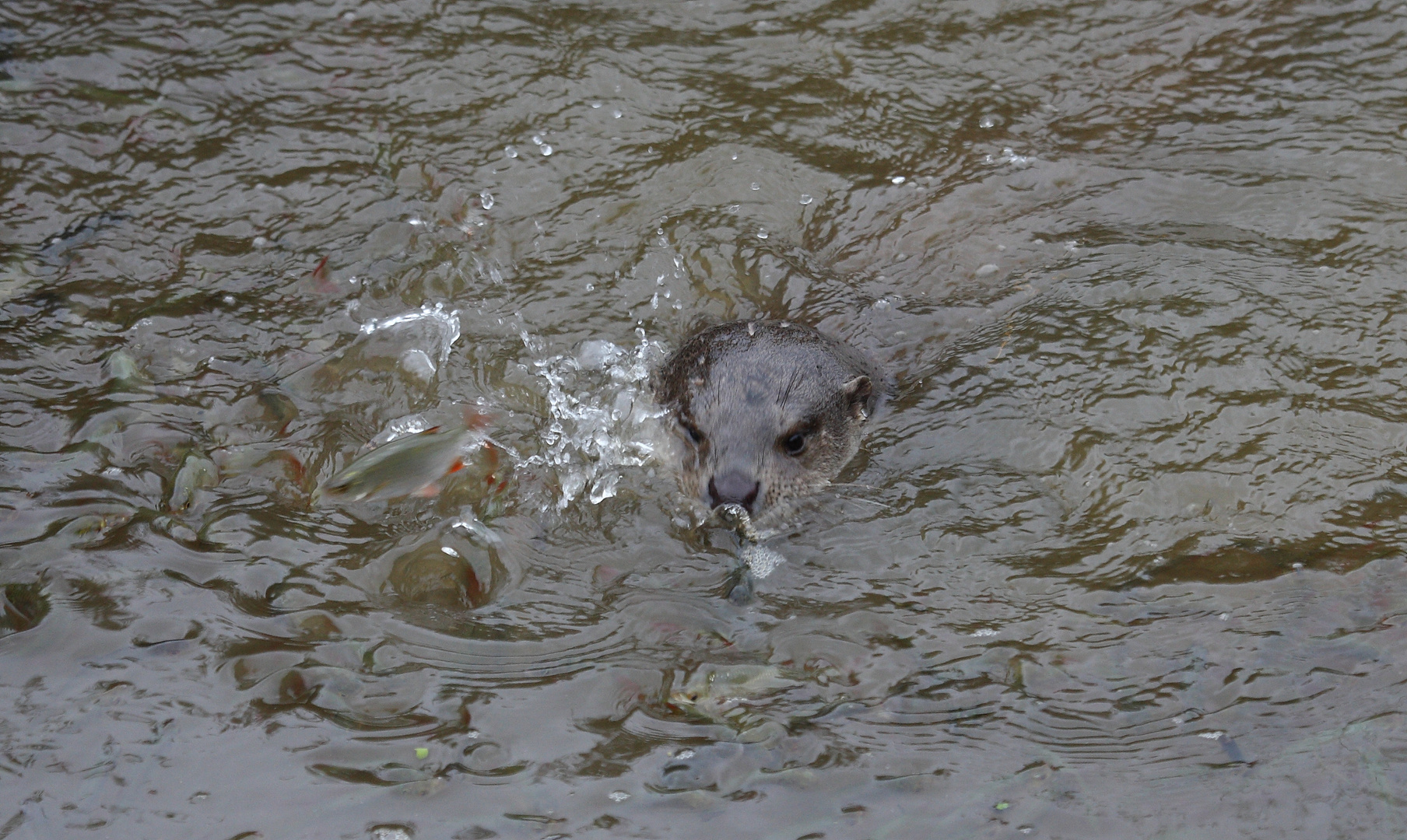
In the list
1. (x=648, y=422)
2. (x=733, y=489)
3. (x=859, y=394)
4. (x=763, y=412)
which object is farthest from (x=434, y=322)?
(x=859, y=394)

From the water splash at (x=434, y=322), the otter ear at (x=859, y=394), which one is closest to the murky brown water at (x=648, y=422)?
the water splash at (x=434, y=322)

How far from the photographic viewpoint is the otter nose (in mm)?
3529

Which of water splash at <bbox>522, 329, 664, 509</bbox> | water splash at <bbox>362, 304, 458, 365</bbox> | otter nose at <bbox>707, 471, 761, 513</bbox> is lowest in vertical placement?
water splash at <bbox>522, 329, 664, 509</bbox>

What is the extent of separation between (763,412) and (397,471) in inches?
49.0

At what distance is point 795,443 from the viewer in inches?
154

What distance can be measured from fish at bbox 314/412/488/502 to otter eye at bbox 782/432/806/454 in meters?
1.13

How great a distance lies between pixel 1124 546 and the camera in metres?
3.44

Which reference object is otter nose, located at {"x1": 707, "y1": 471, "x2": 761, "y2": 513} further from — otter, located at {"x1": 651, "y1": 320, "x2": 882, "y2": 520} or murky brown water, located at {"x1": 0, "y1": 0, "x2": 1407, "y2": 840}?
murky brown water, located at {"x1": 0, "y1": 0, "x2": 1407, "y2": 840}

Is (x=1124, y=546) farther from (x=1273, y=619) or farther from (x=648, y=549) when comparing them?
(x=648, y=549)

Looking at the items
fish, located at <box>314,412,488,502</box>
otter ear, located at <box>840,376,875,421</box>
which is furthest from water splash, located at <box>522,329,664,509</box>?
otter ear, located at <box>840,376,875,421</box>

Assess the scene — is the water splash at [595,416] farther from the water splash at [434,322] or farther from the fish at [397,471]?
the fish at [397,471]

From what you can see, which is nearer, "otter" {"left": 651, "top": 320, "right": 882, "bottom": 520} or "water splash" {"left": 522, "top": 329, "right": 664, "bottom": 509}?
"otter" {"left": 651, "top": 320, "right": 882, "bottom": 520}

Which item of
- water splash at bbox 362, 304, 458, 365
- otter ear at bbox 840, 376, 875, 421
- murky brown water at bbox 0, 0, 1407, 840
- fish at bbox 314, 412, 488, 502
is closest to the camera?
murky brown water at bbox 0, 0, 1407, 840

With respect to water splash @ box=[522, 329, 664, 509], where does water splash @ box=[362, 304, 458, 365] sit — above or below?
above
